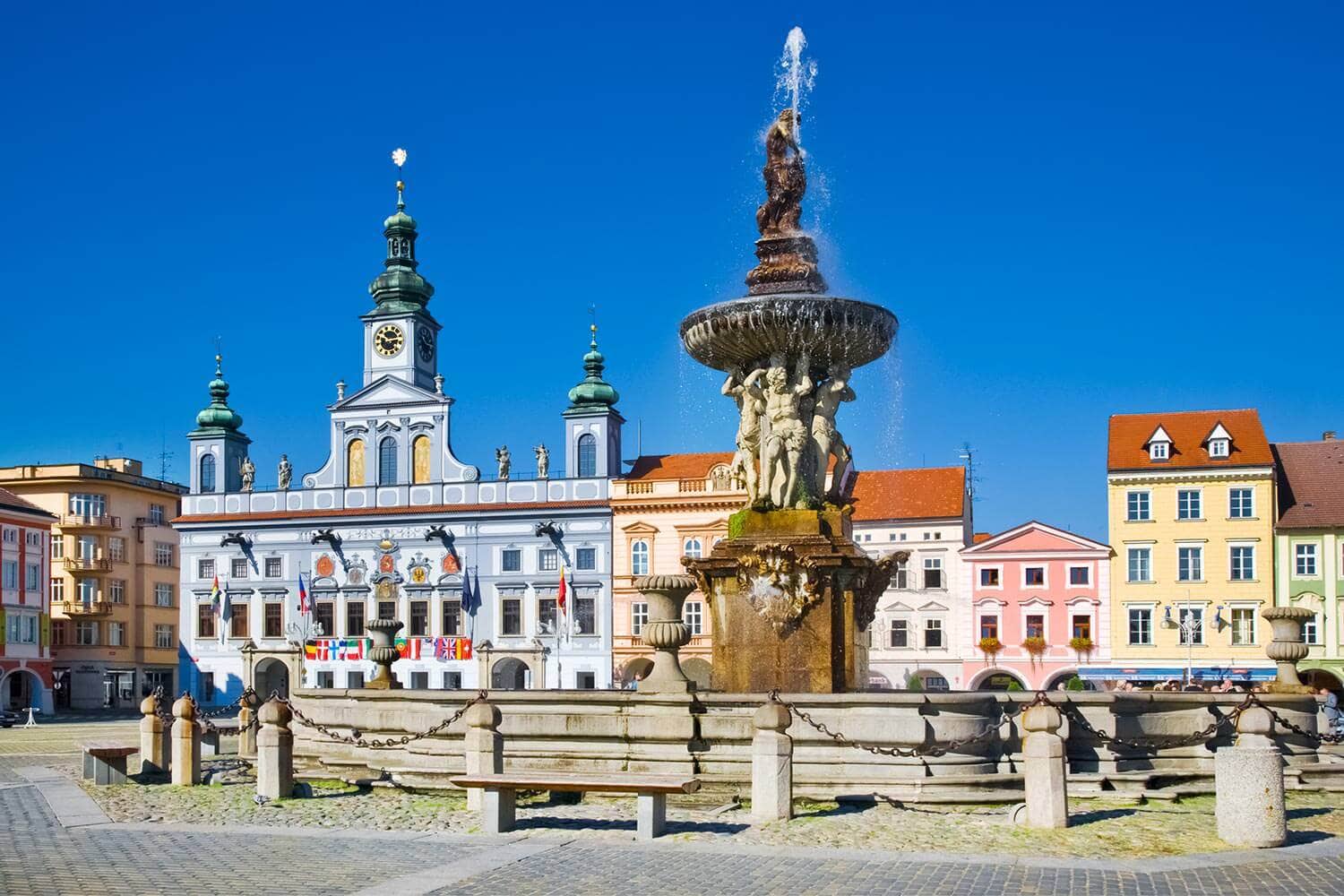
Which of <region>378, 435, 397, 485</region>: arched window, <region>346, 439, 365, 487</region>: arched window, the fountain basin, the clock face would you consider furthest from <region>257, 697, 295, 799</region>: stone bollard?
the clock face

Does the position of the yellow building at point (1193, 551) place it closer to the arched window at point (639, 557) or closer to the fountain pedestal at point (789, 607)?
the arched window at point (639, 557)

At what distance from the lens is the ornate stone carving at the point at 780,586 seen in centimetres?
1680

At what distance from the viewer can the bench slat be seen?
1152cm

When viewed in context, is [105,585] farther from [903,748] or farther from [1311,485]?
[903,748]

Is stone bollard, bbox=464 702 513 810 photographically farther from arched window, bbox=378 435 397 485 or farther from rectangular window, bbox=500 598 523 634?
arched window, bbox=378 435 397 485

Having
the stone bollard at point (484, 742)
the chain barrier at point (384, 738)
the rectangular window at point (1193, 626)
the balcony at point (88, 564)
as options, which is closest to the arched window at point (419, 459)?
the balcony at point (88, 564)

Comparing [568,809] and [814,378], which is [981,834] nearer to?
[568,809]

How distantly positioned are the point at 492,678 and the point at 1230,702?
45.8 m

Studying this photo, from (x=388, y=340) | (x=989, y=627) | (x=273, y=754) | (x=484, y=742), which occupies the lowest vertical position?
(x=989, y=627)

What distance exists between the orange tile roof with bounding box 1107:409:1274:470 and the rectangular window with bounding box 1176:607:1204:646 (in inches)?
194

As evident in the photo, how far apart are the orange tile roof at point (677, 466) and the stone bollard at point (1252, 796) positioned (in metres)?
47.5

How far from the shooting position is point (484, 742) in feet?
42.4

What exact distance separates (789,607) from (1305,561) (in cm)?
3998

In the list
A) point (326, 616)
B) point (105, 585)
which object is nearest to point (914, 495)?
point (326, 616)
